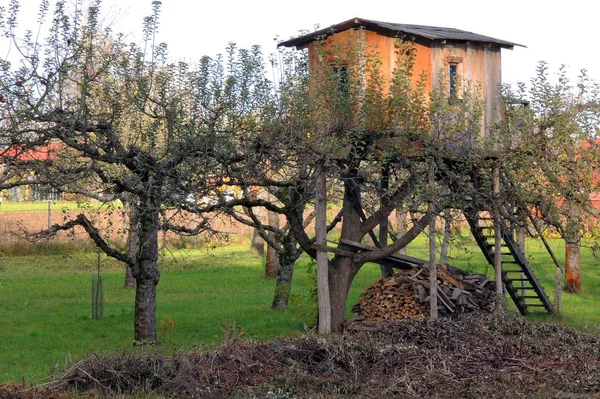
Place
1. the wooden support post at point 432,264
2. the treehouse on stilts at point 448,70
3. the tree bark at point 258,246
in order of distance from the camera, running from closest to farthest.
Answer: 1. the wooden support post at point 432,264
2. the treehouse on stilts at point 448,70
3. the tree bark at point 258,246

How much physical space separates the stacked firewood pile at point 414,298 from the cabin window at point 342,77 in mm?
4387

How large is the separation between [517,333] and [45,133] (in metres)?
8.43

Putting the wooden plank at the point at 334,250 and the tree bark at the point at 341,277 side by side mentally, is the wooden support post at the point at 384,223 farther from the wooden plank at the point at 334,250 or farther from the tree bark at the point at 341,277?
the wooden plank at the point at 334,250

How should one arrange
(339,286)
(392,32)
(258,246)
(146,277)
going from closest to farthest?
(146,277)
(392,32)
(339,286)
(258,246)

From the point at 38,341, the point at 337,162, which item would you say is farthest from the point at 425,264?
the point at 38,341

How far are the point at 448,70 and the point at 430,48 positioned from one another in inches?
24.3

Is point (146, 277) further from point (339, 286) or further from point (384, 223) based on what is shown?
point (384, 223)

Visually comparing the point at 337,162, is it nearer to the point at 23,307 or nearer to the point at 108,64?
the point at 108,64

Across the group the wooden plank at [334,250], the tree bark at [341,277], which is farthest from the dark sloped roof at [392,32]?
the wooden plank at [334,250]

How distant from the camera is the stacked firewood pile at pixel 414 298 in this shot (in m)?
18.7

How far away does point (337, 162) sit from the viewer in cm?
1798

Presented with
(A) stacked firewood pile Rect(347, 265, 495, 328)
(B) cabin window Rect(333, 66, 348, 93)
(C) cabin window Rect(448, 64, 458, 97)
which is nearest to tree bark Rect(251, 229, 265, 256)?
(A) stacked firewood pile Rect(347, 265, 495, 328)

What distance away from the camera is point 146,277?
16.8 metres

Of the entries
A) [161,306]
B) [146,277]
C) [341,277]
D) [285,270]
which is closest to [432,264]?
[341,277]
